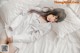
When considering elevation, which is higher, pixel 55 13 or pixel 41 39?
pixel 55 13

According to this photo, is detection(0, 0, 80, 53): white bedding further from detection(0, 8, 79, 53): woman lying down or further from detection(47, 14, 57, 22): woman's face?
detection(47, 14, 57, 22): woman's face

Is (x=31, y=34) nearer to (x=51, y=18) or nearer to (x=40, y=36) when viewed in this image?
(x=40, y=36)

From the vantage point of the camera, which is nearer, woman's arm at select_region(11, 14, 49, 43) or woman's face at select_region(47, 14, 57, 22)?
woman's arm at select_region(11, 14, 49, 43)

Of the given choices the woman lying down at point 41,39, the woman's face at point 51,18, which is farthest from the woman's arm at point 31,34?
the woman's face at point 51,18

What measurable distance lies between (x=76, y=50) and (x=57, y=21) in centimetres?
47

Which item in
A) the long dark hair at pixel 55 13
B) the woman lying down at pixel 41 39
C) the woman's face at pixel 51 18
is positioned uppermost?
the long dark hair at pixel 55 13

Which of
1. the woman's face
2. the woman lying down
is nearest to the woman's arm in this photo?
the woman lying down

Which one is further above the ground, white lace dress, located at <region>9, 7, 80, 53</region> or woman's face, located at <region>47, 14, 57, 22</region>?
woman's face, located at <region>47, 14, 57, 22</region>

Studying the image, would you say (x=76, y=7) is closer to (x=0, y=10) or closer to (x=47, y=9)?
(x=47, y=9)

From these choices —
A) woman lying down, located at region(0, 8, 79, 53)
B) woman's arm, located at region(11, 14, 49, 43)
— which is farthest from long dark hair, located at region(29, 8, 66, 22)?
woman's arm, located at region(11, 14, 49, 43)

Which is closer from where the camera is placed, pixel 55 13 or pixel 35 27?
pixel 35 27

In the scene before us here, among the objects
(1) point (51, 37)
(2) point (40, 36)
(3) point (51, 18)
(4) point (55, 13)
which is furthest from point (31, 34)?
(4) point (55, 13)

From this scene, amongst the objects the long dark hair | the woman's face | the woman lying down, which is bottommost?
the woman lying down

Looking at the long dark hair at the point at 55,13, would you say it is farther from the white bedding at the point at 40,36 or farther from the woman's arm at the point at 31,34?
the woman's arm at the point at 31,34
